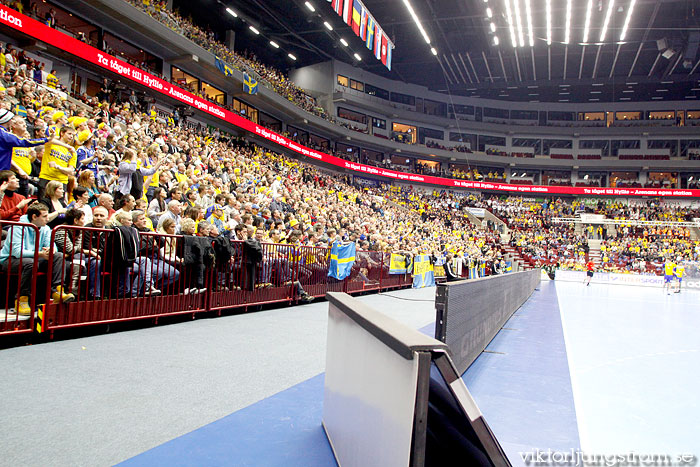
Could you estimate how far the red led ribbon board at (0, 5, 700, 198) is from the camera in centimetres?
1414

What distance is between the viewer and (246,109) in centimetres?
2934

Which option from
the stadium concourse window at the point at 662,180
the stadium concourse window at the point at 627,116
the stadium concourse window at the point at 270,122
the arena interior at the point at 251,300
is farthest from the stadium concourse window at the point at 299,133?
the stadium concourse window at the point at 627,116

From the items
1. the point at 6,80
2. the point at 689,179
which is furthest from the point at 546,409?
the point at 689,179

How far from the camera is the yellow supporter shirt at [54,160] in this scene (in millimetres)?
6156

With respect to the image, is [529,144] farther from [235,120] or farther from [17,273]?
[17,273]

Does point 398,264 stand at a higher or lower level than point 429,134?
lower

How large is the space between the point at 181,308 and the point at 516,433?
486cm

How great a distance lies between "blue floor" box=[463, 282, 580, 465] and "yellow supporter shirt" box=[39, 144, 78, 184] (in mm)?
6604

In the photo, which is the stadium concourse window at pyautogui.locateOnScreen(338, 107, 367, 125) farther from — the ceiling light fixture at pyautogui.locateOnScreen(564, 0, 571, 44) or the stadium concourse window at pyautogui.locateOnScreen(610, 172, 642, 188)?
the stadium concourse window at pyautogui.locateOnScreen(610, 172, 642, 188)

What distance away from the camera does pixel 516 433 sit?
2.75 meters

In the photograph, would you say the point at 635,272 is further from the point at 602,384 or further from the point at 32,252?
the point at 32,252

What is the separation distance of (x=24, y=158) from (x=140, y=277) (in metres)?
3.00

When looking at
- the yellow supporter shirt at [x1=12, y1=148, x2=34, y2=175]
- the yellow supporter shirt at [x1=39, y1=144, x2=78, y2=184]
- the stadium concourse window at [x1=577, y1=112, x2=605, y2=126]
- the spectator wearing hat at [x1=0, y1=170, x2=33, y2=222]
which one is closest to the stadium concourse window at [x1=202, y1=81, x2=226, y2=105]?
the yellow supporter shirt at [x1=12, y1=148, x2=34, y2=175]

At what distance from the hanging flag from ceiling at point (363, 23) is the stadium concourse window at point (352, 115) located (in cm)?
1402
